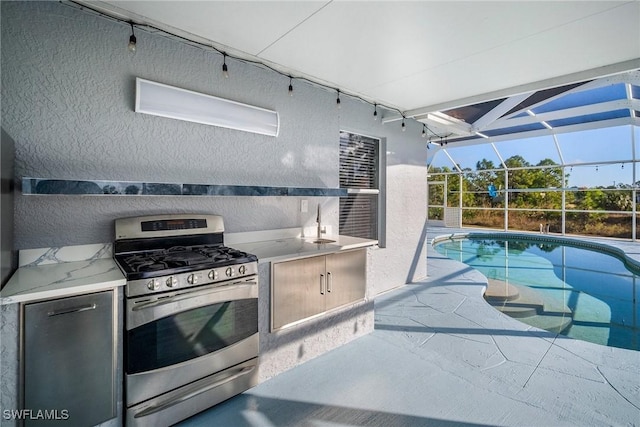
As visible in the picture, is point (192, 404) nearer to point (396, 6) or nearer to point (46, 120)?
point (46, 120)

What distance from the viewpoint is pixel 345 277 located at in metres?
2.95

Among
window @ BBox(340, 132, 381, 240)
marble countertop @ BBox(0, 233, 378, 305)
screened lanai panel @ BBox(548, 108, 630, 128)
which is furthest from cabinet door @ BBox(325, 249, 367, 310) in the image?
screened lanai panel @ BBox(548, 108, 630, 128)

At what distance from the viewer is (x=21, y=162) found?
6.36 feet

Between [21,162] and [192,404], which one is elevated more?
[21,162]

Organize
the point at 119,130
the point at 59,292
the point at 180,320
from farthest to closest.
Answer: the point at 119,130
the point at 180,320
the point at 59,292

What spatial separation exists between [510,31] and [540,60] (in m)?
0.74

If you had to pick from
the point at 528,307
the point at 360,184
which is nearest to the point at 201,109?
the point at 360,184

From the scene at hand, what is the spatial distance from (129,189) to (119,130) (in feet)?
1.76

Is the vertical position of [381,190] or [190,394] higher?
[381,190]

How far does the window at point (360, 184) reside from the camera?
417cm

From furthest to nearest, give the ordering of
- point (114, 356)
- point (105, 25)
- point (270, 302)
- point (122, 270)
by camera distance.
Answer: point (270, 302) → point (105, 25) → point (122, 270) → point (114, 356)

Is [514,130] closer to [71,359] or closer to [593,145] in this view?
[593,145]

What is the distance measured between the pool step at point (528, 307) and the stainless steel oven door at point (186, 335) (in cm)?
366

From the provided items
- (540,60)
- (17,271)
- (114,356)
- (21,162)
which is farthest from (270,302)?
(540,60)
